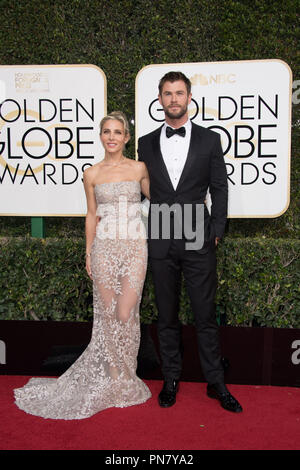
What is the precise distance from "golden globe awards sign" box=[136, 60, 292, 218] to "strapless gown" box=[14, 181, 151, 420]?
129 centimetres

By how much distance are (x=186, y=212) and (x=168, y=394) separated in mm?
1377

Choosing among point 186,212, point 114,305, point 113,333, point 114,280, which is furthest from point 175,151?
point 113,333

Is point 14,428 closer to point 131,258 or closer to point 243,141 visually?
point 131,258

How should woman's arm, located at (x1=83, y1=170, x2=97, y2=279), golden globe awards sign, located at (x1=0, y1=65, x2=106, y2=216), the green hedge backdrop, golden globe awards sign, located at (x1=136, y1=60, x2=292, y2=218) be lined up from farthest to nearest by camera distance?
golden globe awards sign, located at (x1=0, y1=65, x2=106, y2=216) < golden globe awards sign, located at (x1=136, y1=60, x2=292, y2=218) < the green hedge backdrop < woman's arm, located at (x1=83, y1=170, x2=97, y2=279)

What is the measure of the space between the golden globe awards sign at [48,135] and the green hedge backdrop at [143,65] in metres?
0.32

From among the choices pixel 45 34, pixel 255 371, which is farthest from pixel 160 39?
pixel 255 371

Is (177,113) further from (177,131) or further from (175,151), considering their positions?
(175,151)

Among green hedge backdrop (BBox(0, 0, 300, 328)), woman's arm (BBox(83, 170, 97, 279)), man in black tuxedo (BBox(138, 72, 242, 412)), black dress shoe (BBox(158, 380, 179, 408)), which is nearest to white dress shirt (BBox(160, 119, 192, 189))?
man in black tuxedo (BBox(138, 72, 242, 412))

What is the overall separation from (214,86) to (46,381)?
3120 millimetres

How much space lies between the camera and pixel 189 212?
3.16 metres

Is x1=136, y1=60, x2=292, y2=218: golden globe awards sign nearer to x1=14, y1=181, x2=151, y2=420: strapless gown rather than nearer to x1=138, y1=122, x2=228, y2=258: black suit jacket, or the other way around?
x1=138, y1=122, x2=228, y2=258: black suit jacket

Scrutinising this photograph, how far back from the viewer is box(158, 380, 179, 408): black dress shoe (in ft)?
10.6

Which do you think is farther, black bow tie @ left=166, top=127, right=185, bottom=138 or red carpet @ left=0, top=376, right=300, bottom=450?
black bow tie @ left=166, top=127, right=185, bottom=138

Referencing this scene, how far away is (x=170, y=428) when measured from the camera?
9.41 ft
